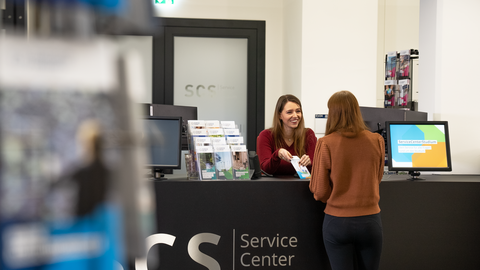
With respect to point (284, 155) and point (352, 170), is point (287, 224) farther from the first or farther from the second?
point (352, 170)

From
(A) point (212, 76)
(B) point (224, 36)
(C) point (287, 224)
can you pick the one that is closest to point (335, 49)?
(B) point (224, 36)

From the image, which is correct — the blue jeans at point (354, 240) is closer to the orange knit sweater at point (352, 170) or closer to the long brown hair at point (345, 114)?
the orange knit sweater at point (352, 170)

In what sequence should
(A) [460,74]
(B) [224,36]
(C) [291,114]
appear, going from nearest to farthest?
(C) [291,114], (A) [460,74], (B) [224,36]

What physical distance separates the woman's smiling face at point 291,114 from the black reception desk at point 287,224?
490 mm

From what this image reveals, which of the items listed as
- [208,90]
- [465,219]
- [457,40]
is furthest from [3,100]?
[208,90]

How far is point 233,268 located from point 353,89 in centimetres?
302

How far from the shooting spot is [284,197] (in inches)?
94.3

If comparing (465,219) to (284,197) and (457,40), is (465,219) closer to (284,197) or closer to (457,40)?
(284,197)

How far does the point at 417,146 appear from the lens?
2.61 metres

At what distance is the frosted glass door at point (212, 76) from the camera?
566cm

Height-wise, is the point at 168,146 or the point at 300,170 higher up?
the point at 168,146

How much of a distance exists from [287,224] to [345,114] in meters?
0.78

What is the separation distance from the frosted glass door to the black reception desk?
337 cm

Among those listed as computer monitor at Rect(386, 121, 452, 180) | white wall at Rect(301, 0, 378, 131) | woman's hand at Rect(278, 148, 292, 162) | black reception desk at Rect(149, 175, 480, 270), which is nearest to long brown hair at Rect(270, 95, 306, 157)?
woman's hand at Rect(278, 148, 292, 162)
